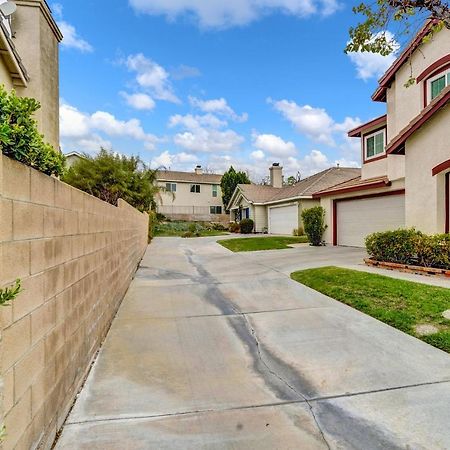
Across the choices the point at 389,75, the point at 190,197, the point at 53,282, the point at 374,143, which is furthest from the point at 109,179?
the point at 190,197

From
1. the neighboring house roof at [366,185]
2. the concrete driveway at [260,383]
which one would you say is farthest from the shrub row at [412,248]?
the neighboring house roof at [366,185]

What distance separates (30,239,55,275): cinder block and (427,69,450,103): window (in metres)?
13.1

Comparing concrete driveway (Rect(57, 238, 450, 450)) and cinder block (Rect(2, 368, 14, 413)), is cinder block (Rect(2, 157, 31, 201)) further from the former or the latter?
concrete driveway (Rect(57, 238, 450, 450))

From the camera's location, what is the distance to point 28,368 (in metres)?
2.24

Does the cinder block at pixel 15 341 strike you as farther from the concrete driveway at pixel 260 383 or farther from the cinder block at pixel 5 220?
the concrete driveway at pixel 260 383

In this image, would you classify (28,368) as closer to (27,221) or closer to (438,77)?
(27,221)

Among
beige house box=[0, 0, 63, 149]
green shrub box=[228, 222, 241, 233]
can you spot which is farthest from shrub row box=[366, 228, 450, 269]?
green shrub box=[228, 222, 241, 233]

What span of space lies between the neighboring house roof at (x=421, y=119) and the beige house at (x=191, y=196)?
115 ft

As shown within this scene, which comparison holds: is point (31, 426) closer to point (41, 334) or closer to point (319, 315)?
point (41, 334)

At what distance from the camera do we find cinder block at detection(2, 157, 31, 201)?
6.54 feet

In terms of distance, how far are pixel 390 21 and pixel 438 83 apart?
7.49 m

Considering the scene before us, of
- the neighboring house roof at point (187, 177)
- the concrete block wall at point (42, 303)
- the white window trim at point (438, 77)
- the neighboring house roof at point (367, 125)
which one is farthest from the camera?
the neighboring house roof at point (187, 177)

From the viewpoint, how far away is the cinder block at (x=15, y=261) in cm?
195

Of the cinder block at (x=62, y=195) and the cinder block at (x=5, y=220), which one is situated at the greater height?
the cinder block at (x=62, y=195)
